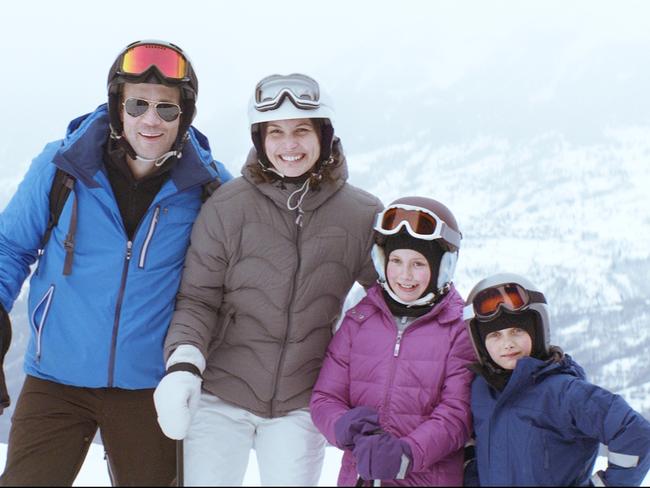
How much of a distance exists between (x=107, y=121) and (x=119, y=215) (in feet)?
1.53

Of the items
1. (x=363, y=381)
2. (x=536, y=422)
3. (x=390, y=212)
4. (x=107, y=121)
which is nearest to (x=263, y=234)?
(x=390, y=212)

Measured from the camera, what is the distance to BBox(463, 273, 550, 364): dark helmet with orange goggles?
2.50m

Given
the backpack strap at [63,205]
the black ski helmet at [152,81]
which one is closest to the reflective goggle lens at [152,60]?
the black ski helmet at [152,81]

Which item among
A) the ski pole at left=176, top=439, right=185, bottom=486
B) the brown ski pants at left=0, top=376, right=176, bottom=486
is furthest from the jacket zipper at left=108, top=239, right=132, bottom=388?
the ski pole at left=176, top=439, right=185, bottom=486

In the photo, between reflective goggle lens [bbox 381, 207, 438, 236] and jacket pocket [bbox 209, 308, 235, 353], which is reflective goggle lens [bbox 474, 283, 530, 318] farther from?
jacket pocket [bbox 209, 308, 235, 353]

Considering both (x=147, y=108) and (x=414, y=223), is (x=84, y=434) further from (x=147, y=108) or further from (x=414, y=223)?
(x=414, y=223)

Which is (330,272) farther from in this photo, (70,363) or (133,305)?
(70,363)

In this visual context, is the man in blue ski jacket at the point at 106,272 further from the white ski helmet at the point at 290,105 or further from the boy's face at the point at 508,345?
the boy's face at the point at 508,345

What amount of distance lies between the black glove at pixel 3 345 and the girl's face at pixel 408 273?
1.54 m

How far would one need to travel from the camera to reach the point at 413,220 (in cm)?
270

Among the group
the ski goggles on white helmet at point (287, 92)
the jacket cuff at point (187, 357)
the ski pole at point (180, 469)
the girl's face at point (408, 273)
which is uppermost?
the ski goggles on white helmet at point (287, 92)

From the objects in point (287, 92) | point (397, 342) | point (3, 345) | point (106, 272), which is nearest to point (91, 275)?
point (106, 272)

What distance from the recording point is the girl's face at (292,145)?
8.86ft

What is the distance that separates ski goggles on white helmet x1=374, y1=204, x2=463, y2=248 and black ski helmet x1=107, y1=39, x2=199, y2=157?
3.06 feet
